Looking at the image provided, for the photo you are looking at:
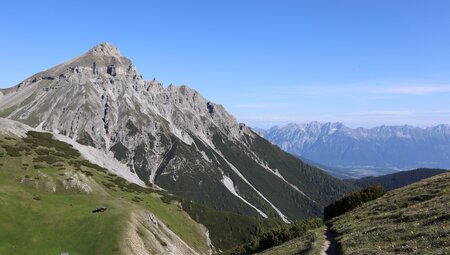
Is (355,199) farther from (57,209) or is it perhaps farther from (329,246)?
(57,209)

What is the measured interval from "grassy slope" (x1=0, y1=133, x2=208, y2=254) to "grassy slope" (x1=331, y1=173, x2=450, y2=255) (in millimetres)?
54002

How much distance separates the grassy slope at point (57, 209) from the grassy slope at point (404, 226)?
5400cm

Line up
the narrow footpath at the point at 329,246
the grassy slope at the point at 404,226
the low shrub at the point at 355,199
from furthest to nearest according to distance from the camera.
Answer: the low shrub at the point at 355,199 < the narrow footpath at the point at 329,246 < the grassy slope at the point at 404,226

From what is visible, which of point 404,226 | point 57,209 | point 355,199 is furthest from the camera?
point 57,209

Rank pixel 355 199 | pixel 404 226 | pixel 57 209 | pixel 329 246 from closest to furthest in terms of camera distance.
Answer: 1. pixel 404 226
2. pixel 329 246
3. pixel 355 199
4. pixel 57 209

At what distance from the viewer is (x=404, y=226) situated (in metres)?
40.5

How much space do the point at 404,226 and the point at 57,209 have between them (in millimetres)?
83837

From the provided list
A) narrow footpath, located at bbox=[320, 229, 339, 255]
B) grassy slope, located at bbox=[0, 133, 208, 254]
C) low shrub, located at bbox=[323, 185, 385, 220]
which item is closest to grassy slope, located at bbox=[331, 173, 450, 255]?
narrow footpath, located at bbox=[320, 229, 339, 255]

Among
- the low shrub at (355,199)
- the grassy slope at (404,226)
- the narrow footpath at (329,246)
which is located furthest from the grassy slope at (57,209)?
the grassy slope at (404,226)

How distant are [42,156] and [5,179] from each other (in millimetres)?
26312

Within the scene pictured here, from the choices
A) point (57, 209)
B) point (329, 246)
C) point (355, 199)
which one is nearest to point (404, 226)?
point (329, 246)

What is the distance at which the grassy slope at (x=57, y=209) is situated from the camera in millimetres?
84062

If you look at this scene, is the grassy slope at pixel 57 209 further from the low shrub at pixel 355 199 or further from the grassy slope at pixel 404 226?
the grassy slope at pixel 404 226

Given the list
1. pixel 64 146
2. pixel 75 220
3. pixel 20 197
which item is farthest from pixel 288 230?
pixel 64 146
